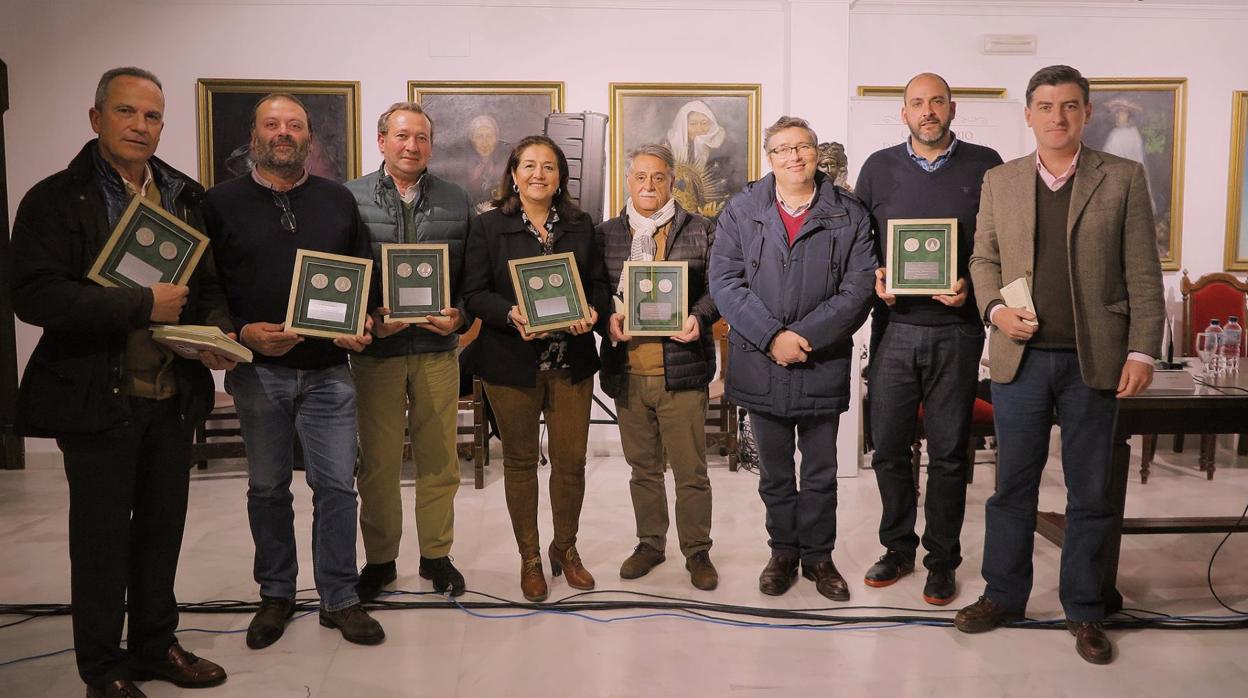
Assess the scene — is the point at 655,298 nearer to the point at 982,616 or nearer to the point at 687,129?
the point at 982,616

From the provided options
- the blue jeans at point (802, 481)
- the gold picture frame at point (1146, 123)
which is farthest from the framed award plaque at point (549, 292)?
the gold picture frame at point (1146, 123)

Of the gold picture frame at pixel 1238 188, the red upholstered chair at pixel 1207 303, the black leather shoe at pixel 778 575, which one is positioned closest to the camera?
the black leather shoe at pixel 778 575

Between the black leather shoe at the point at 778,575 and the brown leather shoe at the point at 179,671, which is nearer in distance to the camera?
the brown leather shoe at the point at 179,671

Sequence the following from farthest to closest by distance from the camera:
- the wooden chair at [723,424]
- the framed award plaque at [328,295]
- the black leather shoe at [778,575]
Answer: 1. the wooden chair at [723,424]
2. the black leather shoe at [778,575]
3. the framed award plaque at [328,295]

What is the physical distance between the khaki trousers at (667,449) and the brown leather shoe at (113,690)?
5.88 feet

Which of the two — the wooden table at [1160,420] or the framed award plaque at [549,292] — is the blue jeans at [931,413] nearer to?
the wooden table at [1160,420]

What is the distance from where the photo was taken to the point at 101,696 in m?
2.46

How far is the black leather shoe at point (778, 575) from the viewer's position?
3348mm

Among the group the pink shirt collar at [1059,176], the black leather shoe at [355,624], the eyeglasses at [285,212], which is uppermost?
the pink shirt collar at [1059,176]

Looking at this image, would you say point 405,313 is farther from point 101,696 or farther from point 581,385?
point 101,696

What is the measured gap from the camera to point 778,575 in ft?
11.1

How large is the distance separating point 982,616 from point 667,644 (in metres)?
1.10

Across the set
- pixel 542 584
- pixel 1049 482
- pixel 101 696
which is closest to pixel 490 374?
pixel 542 584

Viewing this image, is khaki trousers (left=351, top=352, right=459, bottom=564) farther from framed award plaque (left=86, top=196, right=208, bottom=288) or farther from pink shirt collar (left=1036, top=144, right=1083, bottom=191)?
pink shirt collar (left=1036, top=144, right=1083, bottom=191)
